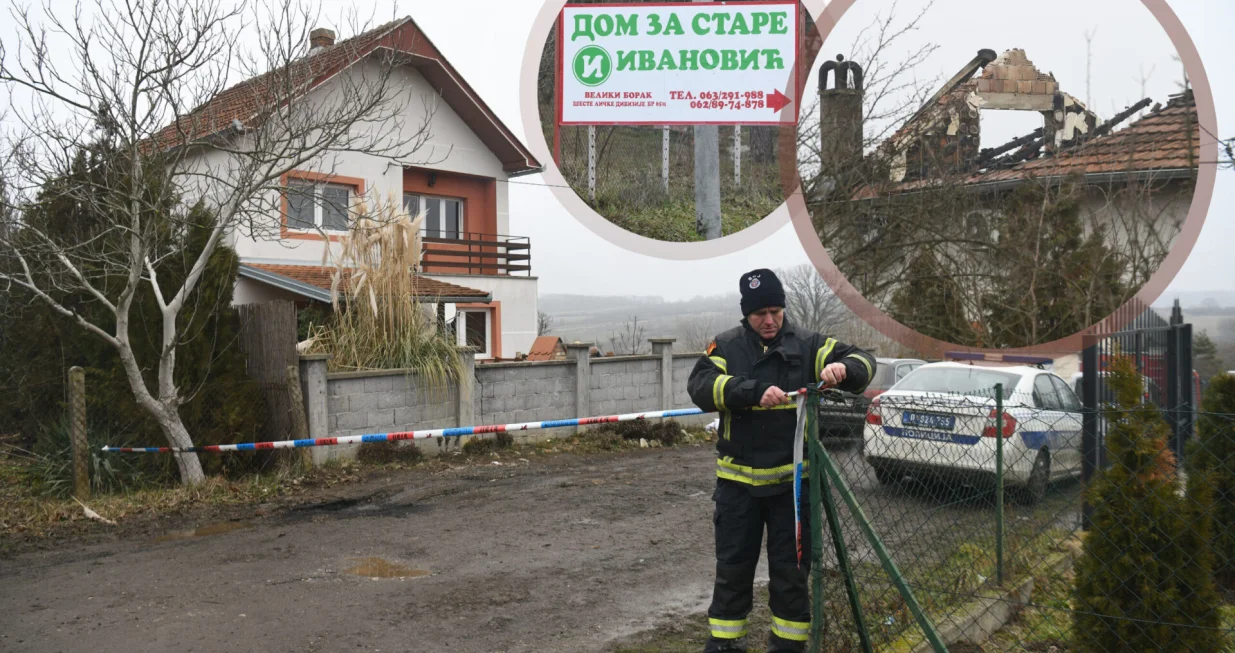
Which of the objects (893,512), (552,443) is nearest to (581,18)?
(893,512)

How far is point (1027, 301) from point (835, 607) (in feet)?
6.59

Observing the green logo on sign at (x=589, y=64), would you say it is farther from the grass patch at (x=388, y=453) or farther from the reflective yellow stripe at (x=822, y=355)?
the grass patch at (x=388, y=453)

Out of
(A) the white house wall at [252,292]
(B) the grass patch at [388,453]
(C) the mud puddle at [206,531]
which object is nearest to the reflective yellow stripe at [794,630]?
(C) the mud puddle at [206,531]

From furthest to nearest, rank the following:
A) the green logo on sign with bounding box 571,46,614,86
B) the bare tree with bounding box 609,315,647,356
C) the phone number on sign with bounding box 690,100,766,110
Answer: the bare tree with bounding box 609,315,647,356, the green logo on sign with bounding box 571,46,614,86, the phone number on sign with bounding box 690,100,766,110

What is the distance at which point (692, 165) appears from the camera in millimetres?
2641

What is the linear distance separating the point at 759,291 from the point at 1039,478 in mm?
1720

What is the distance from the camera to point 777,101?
2.74 meters

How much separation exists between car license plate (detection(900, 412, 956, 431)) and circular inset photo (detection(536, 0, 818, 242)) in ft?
5.90

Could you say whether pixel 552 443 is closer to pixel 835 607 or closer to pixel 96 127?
pixel 96 127

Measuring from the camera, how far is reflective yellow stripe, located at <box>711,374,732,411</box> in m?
3.90

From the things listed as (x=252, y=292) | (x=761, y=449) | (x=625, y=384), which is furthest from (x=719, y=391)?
(x=252, y=292)

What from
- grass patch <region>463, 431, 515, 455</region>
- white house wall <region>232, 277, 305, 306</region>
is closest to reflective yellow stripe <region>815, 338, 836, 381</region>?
grass patch <region>463, 431, 515, 455</region>

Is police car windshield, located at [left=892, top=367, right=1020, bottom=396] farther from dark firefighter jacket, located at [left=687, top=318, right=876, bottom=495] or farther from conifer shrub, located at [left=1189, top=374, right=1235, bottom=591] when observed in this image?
dark firefighter jacket, located at [left=687, top=318, right=876, bottom=495]

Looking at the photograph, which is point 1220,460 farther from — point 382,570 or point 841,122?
point 382,570
